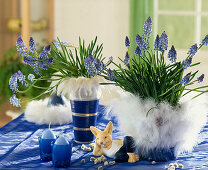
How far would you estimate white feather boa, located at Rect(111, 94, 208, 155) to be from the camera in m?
1.13

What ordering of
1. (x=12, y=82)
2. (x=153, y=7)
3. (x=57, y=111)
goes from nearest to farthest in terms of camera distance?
(x=12, y=82)
(x=57, y=111)
(x=153, y=7)

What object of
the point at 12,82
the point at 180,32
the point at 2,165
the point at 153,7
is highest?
the point at 153,7

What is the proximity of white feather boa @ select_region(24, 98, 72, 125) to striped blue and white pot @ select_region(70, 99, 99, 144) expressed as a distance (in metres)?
0.29

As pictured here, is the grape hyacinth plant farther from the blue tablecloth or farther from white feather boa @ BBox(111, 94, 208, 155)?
the blue tablecloth

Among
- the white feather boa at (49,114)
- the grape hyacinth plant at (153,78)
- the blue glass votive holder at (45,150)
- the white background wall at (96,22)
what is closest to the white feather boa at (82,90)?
the white feather boa at (49,114)

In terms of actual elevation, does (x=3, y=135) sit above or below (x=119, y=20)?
below

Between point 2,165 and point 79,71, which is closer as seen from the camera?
point 2,165

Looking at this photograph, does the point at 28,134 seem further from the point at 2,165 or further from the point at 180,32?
the point at 180,32

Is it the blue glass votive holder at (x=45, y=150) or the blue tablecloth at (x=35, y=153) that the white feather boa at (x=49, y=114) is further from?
the blue glass votive holder at (x=45, y=150)

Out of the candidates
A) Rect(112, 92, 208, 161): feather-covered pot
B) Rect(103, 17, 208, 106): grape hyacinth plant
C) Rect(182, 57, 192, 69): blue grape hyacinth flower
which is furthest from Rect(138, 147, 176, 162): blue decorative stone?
Rect(182, 57, 192, 69): blue grape hyacinth flower

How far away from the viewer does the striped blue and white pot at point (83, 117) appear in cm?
135

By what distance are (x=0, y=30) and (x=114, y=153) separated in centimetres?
301

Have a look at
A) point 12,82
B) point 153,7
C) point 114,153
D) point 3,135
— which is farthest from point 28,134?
point 153,7

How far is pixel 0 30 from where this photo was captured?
3.86 metres
